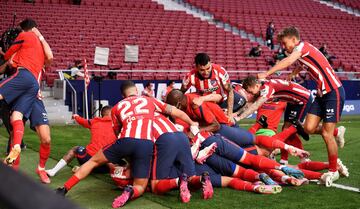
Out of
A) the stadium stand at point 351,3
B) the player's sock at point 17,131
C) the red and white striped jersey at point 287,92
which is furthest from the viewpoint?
the stadium stand at point 351,3

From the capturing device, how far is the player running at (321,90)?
595 cm

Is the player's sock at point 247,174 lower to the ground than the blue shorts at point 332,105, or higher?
lower

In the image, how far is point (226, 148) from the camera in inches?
224

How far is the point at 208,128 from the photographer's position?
6.10 metres

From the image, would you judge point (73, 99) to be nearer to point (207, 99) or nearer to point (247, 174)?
point (207, 99)

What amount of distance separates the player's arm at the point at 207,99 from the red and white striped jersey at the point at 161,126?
1295 millimetres

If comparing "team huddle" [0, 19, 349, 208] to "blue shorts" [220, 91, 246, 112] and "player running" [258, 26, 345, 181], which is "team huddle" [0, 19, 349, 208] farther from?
"blue shorts" [220, 91, 246, 112]

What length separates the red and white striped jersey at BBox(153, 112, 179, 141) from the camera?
5.00m

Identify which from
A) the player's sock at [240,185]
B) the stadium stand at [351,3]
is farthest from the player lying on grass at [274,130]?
the stadium stand at [351,3]

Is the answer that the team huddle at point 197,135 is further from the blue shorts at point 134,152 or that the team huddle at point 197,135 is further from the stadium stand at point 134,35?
the stadium stand at point 134,35

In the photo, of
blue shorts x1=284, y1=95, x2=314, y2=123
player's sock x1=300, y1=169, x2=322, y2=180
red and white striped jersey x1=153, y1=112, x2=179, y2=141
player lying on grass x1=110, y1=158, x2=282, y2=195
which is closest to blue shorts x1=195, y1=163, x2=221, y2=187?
player lying on grass x1=110, y1=158, x2=282, y2=195

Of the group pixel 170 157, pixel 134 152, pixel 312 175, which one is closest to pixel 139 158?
pixel 134 152

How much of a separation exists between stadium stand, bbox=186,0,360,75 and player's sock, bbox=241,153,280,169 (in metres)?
19.9

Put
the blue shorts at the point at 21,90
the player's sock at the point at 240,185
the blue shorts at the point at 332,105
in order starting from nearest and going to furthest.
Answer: the player's sock at the point at 240,185
the blue shorts at the point at 21,90
the blue shorts at the point at 332,105
